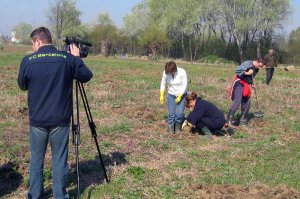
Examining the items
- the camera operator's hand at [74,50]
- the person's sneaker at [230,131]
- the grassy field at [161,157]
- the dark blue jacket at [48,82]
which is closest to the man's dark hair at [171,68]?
the grassy field at [161,157]

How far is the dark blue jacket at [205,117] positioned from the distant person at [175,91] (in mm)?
342

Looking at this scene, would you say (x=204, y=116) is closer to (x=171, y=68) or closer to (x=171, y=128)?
(x=171, y=128)

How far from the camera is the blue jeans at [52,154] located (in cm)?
541

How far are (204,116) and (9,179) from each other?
15.8ft

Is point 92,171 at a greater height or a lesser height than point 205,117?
lesser

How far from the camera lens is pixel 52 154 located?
558 cm

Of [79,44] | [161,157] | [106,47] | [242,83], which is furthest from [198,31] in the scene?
[79,44]

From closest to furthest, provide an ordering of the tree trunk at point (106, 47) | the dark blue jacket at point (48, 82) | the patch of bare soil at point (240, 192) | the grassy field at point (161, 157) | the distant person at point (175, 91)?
1. the dark blue jacket at point (48, 82)
2. the patch of bare soil at point (240, 192)
3. the grassy field at point (161, 157)
4. the distant person at point (175, 91)
5. the tree trunk at point (106, 47)

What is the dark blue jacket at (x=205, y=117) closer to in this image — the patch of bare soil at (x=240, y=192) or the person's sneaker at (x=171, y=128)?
the person's sneaker at (x=171, y=128)

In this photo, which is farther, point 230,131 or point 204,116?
point 230,131

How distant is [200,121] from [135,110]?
287 centimetres

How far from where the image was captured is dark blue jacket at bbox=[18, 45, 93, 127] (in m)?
5.20

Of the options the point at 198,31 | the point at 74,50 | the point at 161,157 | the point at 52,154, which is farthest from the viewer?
the point at 198,31

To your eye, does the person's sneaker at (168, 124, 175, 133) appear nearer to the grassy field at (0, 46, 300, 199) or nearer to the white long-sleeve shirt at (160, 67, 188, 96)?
the grassy field at (0, 46, 300, 199)
